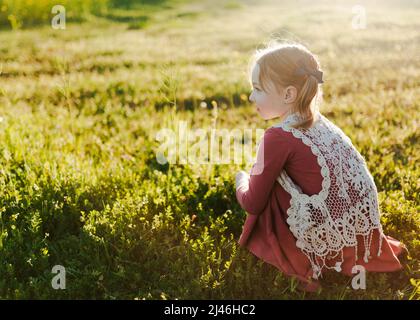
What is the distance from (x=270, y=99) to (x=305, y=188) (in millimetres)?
632

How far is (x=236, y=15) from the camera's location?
1755 centimetres

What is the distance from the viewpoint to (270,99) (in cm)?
319

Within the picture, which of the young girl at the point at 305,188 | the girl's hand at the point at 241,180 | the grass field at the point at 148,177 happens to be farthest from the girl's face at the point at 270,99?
the grass field at the point at 148,177

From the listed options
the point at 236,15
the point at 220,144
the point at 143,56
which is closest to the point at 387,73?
the point at 220,144

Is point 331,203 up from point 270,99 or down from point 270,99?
down

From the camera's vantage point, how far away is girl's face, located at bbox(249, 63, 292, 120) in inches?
124

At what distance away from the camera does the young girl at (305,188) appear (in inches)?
121

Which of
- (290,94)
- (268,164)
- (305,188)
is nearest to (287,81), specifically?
(290,94)

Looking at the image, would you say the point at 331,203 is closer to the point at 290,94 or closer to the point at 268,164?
the point at 268,164

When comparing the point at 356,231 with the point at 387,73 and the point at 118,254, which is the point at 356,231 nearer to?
the point at 118,254

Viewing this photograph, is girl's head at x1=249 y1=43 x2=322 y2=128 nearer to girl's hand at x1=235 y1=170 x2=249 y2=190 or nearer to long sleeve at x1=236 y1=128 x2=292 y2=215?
long sleeve at x1=236 y1=128 x2=292 y2=215

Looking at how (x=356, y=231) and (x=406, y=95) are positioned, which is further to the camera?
(x=406, y=95)

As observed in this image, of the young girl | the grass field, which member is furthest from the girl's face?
the grass field

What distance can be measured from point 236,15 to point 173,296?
15662mm
